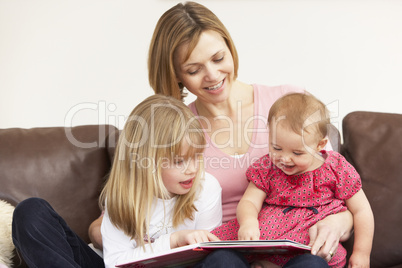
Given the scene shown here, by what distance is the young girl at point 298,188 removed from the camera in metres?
1.54

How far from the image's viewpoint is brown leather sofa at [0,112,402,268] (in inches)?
74.0

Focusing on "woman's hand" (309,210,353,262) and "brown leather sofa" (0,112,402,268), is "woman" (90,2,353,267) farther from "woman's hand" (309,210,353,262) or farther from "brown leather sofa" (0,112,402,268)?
"woman's hand" (309,210,353,262)

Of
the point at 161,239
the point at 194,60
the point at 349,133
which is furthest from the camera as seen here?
the point at 349,133

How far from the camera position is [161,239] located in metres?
1.58

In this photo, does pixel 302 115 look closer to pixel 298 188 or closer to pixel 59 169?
pixel 298 188

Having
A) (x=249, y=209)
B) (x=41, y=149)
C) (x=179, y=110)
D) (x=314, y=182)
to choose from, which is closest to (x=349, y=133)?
(x=314, y=182)

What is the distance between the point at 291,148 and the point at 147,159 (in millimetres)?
450

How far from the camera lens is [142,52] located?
264 centimetres

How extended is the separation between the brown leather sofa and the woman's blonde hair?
0.38 m

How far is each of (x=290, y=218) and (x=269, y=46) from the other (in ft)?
3.94

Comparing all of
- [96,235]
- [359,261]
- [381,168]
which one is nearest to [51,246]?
[96,235]

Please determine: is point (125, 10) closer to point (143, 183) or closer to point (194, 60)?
point (194, 60)

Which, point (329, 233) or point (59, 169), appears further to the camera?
point (59, 169)

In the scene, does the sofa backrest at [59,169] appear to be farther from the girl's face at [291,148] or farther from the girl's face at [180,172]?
the girl's face at [291,148]
